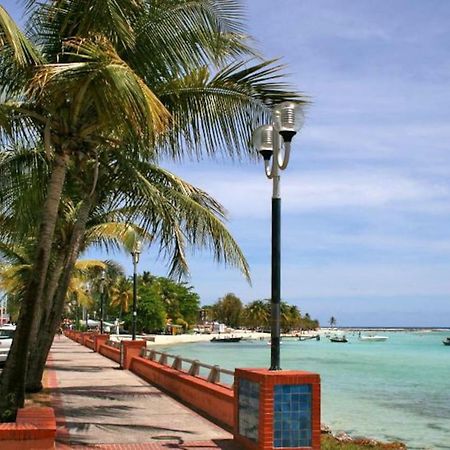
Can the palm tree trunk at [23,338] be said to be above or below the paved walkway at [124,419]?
above

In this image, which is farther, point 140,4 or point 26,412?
point 140,4

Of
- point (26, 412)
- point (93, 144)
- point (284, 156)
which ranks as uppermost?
point (93, 144)

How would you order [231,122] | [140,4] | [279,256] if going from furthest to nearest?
[231,122] → [140,4] → [279,256]

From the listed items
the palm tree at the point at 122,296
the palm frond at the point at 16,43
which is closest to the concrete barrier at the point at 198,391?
the palm frond at the point at 16,43

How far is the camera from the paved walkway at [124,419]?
10336mm

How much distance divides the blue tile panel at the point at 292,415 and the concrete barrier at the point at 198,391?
8.24ft

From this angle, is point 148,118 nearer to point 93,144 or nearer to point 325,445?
point 93,144

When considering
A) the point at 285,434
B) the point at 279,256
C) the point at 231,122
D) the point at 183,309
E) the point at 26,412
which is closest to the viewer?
the point at 26,412

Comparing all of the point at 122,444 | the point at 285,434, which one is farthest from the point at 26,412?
the point at 285,434

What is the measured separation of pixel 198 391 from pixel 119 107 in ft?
21.4

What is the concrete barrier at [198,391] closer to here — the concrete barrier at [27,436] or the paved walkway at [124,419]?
the paved walkway at [124,419]

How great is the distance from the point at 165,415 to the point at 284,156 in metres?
6.11

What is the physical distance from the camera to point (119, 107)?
32.3 feet

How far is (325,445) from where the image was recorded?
39.1 feet
